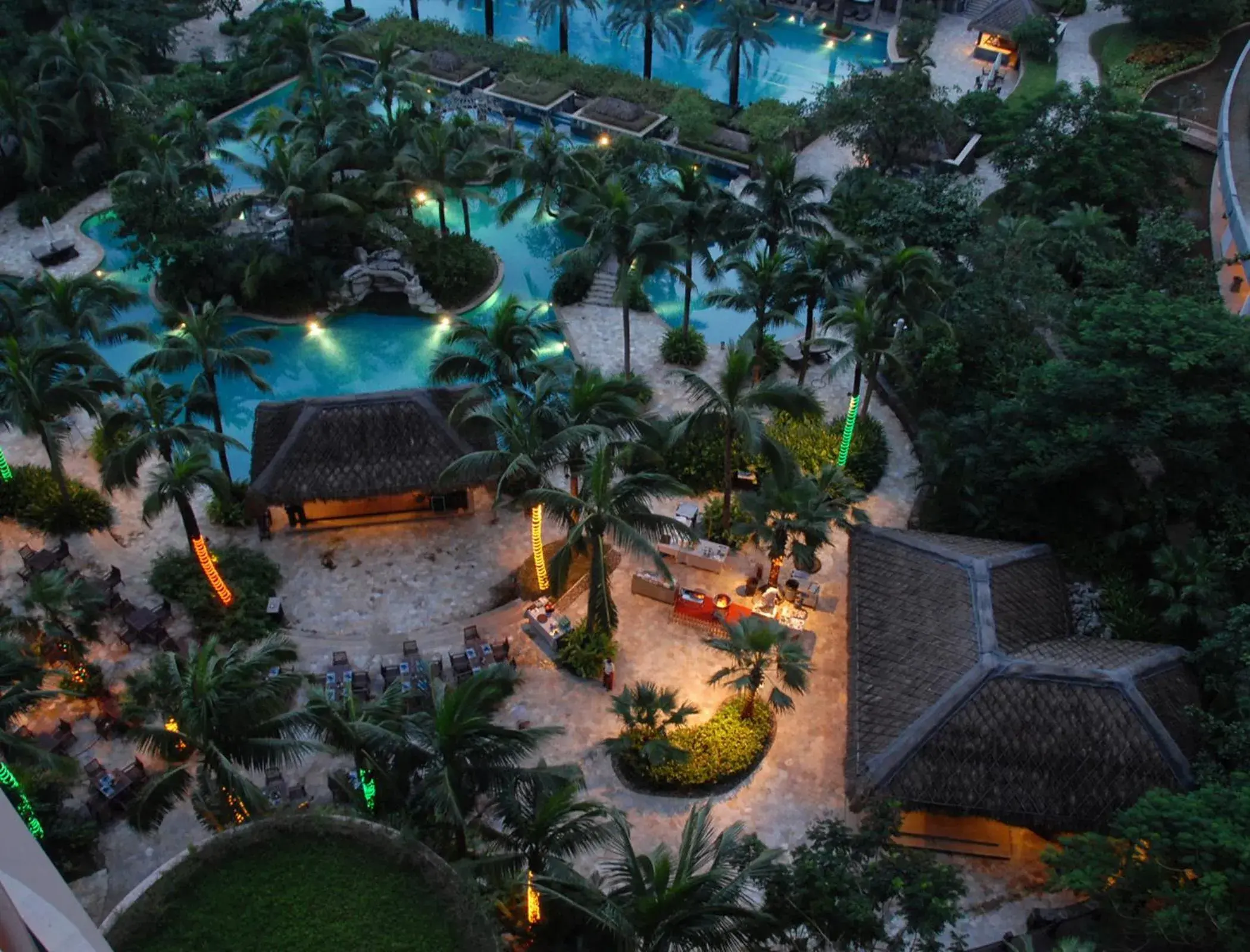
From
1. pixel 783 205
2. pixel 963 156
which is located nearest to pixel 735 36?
pixel 963 156

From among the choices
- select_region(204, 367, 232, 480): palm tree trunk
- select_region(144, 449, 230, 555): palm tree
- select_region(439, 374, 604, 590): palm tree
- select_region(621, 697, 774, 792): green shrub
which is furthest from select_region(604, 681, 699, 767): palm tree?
select_region(204, 367, 232, 480): palm tree trunk

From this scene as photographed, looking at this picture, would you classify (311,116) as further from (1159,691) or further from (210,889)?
(1159,691)

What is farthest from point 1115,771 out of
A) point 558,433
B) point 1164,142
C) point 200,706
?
point 1164,142

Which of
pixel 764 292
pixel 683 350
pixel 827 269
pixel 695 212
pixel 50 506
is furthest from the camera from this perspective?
pixel 683 350

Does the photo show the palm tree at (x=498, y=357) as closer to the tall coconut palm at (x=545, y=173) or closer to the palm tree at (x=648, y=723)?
the palm tree at (x=648, y=723)

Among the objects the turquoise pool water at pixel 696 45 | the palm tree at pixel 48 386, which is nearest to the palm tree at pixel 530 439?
the palm tree at pixel 48 386

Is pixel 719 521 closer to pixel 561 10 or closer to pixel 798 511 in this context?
pixel 798 511
